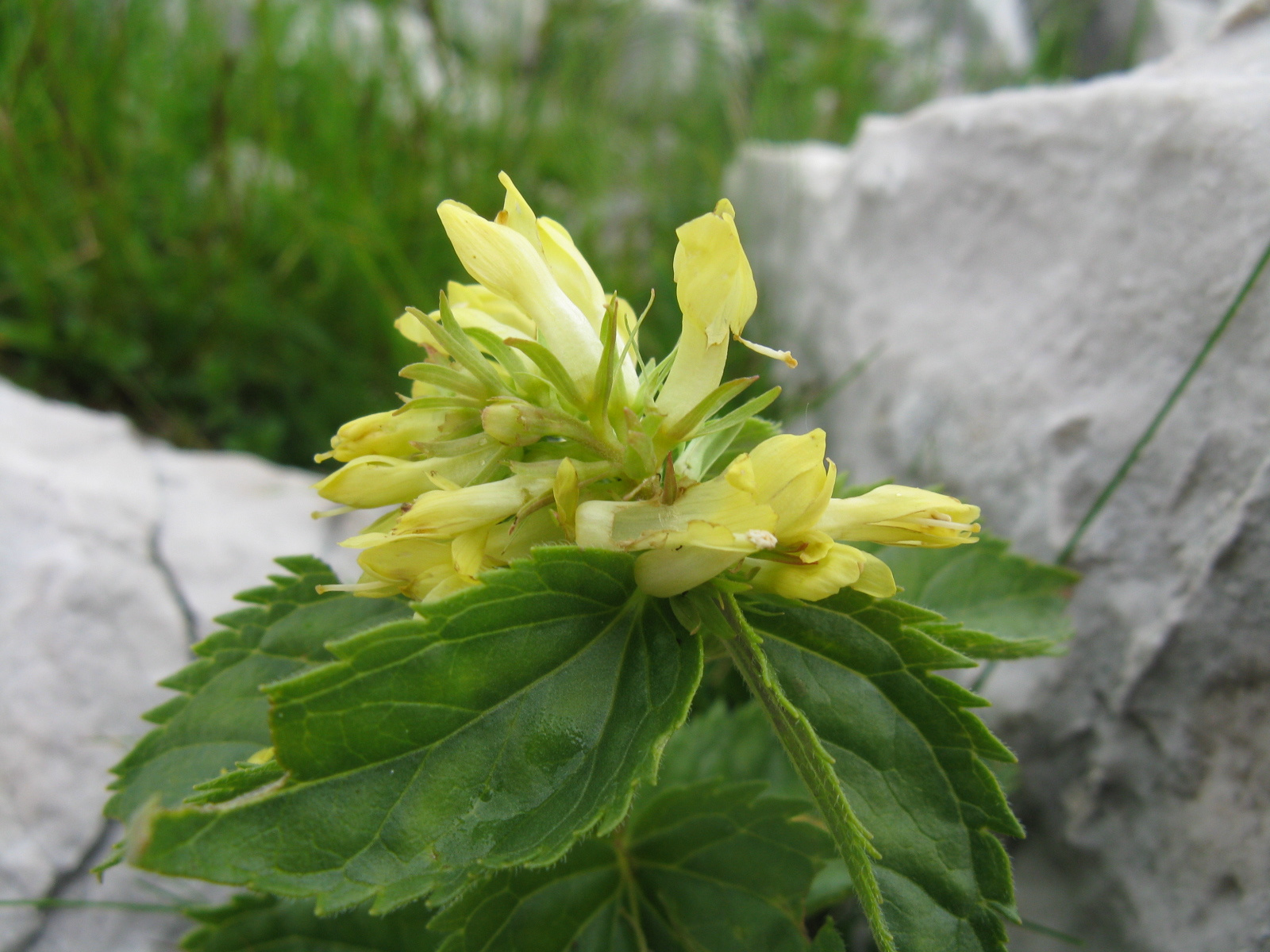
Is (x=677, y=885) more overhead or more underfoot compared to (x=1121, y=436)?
more underfoot

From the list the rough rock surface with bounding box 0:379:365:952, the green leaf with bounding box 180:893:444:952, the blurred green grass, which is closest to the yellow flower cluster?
the green leaf with bounding box 180:893:444:952

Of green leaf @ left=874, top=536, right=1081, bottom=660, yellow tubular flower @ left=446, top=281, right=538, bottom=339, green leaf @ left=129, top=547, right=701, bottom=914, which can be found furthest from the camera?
green leaf @ left=874, top=536, right=1081, bottom=660

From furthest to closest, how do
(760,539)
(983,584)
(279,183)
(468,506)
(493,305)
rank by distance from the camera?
(279,183) < (983,584) < (493,305) < (468,506) < (760,539)

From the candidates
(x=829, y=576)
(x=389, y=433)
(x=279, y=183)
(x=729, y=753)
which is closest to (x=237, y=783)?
(x=389, y=433)

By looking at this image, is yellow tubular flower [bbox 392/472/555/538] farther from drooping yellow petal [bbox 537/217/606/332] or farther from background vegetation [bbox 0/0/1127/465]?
background vegetation [bbox 0/0/1127/465]

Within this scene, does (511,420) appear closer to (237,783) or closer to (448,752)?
(448,752)

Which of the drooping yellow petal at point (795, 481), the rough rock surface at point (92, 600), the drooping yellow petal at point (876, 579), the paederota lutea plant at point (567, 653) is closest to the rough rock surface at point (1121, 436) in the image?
the paederota lutea plant at point (567, 653)

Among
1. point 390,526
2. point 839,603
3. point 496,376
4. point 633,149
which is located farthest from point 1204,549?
point 633,149
